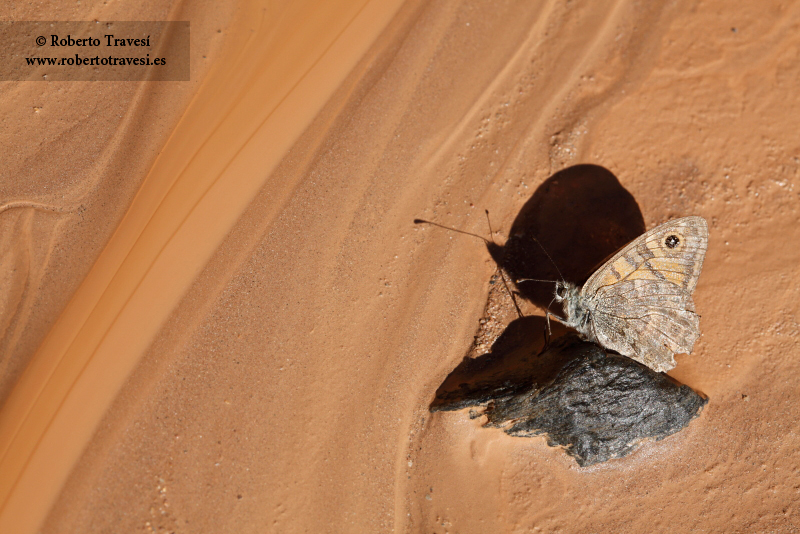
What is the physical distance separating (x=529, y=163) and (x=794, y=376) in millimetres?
3483

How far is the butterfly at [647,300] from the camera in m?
4.45

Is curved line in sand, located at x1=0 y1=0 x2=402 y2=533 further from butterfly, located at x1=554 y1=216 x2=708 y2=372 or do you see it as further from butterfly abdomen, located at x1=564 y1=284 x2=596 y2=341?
butterfly, located at x1=554 y1=216 x2=708 y2=372

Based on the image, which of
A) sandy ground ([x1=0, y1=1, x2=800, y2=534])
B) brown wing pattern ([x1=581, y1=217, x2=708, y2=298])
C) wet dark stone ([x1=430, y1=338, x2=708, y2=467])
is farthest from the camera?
sandy ground ([x1=0, y1=1, x2=800, y2=534])

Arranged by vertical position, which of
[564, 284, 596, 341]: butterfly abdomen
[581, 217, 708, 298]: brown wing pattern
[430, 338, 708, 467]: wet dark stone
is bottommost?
[430, 338, 708, 467]: wet dark stone

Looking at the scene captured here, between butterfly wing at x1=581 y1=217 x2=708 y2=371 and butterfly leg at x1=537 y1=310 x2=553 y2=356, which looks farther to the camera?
butterfly leg at x1=537 y1=310 x2=553 y2=356

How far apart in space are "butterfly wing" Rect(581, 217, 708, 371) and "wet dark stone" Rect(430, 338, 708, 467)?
0.18 metres

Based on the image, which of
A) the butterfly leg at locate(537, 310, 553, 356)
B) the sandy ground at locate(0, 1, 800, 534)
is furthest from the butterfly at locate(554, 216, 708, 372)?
the sandy ground at locate(0, 1, 800, 534)

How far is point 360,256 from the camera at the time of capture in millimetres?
5246

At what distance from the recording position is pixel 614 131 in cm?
550

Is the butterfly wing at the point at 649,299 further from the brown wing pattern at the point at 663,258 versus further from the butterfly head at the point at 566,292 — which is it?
the butterfly head at the point at 566,292

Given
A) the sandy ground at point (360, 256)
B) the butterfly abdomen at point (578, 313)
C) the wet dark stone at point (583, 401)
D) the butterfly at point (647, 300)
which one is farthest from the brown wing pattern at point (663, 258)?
the sandy ground at point (360, 256)

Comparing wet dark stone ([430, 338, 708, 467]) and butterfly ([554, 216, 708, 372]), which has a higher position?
butterfly ([554, 216, 708, 372])

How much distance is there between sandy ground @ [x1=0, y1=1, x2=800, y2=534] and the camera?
4.97m

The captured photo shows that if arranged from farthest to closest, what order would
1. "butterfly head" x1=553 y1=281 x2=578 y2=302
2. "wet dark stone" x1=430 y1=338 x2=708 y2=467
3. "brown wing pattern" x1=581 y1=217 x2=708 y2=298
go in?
1. "butterfly head" x1=553 y1=281 x2=578 y2=302
2. "wet dark stone" x1=430 y1=338 x2=708 y2=467
3. "brown wing pattern" x1=581 y1=217 x2=708 y2=298
